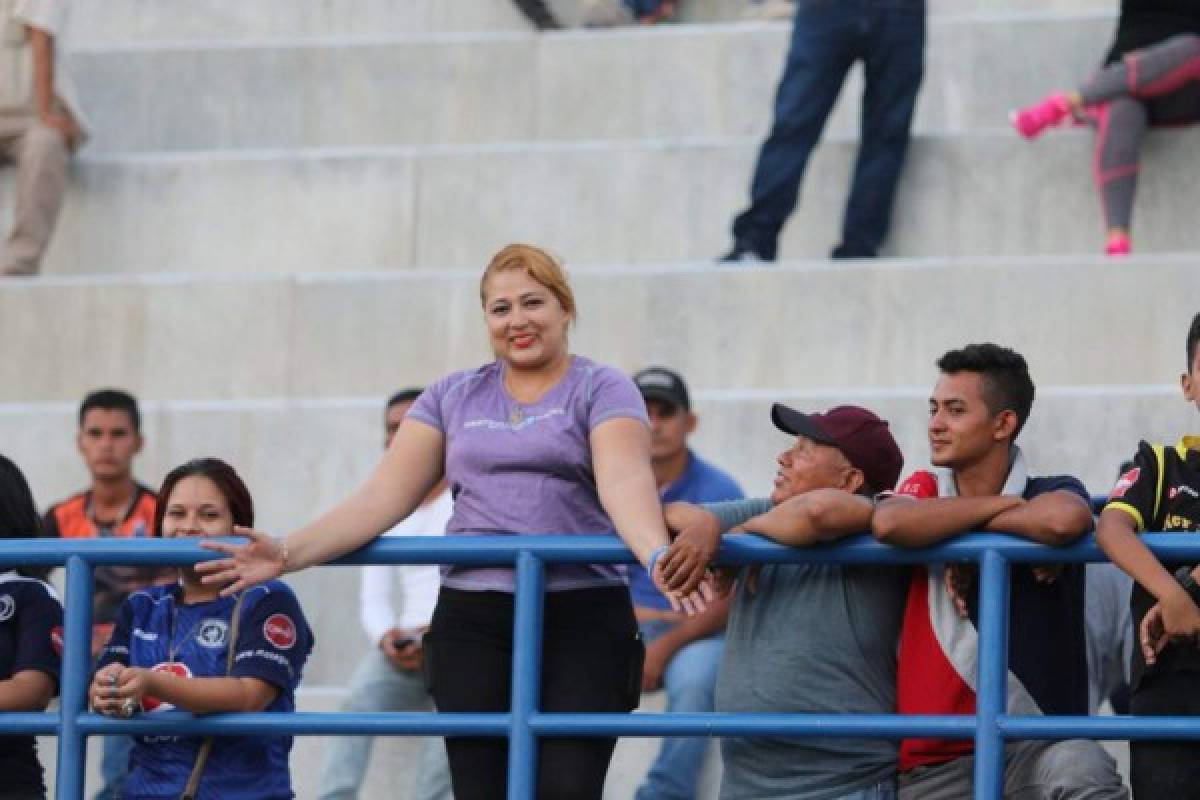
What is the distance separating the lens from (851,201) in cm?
1135

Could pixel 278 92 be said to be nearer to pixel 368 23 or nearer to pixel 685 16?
pixel 368 23

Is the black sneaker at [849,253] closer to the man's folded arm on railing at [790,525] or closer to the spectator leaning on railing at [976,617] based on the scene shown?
the spectator leaning on railing at [976,617]

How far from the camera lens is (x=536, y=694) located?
6.18 metres

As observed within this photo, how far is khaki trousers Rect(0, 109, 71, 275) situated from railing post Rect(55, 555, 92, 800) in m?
5.64

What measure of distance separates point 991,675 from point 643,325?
5040 millimetres

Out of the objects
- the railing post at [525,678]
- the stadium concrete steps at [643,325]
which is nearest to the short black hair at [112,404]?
the stadium concrete steps at [643,325]

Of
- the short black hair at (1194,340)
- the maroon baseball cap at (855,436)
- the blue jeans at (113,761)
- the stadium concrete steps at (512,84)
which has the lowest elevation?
the blue jeans at (113,761)

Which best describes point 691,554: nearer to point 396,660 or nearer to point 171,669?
point 171,669

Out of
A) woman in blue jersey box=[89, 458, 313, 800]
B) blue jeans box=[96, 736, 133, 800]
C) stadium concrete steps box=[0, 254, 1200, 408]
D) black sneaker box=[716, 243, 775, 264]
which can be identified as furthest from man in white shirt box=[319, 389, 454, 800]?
black sneaker box=[716, 243, 775, 264]

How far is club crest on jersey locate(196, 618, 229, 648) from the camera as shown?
21.5 feet

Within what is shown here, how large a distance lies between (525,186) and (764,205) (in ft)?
4.30

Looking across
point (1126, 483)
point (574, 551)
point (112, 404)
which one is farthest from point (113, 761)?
point (1126, 483)

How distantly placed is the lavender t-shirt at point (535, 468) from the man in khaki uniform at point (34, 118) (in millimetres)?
5825

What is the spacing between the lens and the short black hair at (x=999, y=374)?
634 cm
